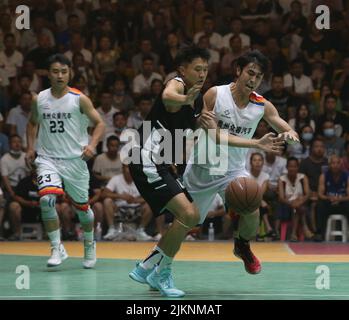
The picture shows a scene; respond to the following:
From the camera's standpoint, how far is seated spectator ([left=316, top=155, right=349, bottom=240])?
44.9 feet

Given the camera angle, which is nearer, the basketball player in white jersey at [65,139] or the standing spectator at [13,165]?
the basketball player in white jersey at [65,139]

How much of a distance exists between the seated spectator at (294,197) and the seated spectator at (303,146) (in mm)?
504

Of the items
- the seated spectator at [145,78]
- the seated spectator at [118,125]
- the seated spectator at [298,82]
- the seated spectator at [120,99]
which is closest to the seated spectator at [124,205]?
the seated spectator at [118,125]

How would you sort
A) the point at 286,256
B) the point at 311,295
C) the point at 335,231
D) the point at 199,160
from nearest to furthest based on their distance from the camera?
1. the point at 311,295
2. the point at 199,160
3. the point at 286,256
4. the point at 335,231

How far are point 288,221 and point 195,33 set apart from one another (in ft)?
13.8

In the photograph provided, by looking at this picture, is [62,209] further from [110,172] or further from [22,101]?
[22,101]

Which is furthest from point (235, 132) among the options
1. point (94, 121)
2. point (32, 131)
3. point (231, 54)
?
point (231, 54)

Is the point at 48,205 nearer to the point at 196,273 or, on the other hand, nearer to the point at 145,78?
the point at 196,273

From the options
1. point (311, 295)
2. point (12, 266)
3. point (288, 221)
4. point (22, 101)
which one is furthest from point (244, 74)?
point (22, 101)

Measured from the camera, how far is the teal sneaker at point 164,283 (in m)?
7.70

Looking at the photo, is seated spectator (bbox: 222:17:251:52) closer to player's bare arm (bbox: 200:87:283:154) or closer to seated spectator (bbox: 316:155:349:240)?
seated spectator (bbox: 316:155:349:240)

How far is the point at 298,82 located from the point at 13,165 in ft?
15.7

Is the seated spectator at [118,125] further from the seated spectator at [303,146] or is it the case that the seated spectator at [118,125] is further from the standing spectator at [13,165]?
the seated spectator at [303,146]

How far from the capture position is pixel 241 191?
800 centimetres
